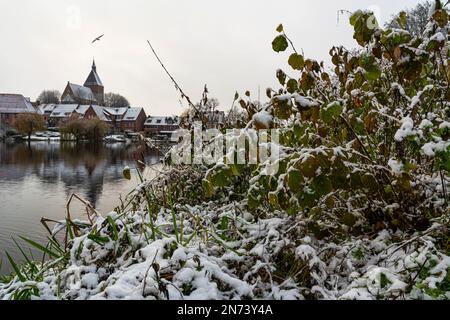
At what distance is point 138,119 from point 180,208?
91.5m

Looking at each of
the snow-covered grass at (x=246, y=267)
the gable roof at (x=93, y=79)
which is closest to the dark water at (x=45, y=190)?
the snow-covered grass at (x=246, y=267)

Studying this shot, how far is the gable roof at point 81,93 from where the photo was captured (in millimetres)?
101438

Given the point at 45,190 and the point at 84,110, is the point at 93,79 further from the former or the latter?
the point at 45,190

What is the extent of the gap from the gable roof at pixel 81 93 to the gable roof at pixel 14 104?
18.5m

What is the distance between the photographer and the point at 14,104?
8081 cm

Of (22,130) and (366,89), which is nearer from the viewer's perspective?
(366,89)

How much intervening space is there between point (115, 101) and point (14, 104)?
34706 millimetres

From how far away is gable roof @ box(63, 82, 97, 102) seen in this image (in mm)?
101438

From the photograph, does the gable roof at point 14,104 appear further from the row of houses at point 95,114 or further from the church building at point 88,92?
the church building at point 88,92

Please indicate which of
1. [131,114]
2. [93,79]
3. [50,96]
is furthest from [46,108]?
[93,79]

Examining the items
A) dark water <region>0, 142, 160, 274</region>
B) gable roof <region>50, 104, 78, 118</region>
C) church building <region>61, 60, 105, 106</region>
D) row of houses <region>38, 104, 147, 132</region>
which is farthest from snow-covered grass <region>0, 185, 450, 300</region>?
church building <region>61, 60, 105, 106</region>

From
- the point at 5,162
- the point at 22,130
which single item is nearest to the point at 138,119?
the point at 22,130

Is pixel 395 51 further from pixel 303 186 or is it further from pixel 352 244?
pixel 352 244

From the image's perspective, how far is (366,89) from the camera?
9.74 ft
